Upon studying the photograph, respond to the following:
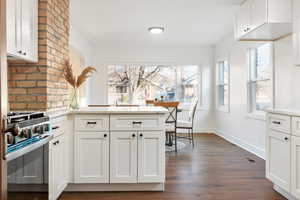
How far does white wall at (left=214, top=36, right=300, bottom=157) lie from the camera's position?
3.35m

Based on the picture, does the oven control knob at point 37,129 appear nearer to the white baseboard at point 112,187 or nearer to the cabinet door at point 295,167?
the white baseboard at point 112,187

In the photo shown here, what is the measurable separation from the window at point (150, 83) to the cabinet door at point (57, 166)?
451 centimetres

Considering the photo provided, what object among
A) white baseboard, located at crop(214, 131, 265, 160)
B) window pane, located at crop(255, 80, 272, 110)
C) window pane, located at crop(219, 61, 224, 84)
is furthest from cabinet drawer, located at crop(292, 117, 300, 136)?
window pane, located at crop(219, 61, 224, 84)

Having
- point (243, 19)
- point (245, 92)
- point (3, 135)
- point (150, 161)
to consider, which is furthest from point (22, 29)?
point (245, 92)

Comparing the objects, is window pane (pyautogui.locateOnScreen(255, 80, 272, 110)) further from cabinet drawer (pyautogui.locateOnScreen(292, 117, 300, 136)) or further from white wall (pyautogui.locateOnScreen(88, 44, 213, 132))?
white wall (pyautogui.locateOnScreen(88, 44, 213, 132))

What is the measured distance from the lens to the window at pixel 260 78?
3.95 m

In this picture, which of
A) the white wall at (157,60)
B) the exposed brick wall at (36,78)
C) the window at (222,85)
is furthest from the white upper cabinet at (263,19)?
the white wall at (157,60)

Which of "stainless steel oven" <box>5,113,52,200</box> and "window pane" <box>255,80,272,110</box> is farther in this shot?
"window pane" <box>255,80,272,110</box>

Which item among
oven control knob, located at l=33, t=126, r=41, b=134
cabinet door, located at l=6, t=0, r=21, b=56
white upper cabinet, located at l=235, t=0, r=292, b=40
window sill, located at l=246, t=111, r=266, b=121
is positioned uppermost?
white upper cabinet, located at l=235, t=0, r=292, b=40

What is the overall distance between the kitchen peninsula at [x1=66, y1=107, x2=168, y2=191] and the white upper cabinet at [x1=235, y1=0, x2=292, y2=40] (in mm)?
1640

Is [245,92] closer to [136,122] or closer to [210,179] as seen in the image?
[210,179]

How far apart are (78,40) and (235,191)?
4302 mm

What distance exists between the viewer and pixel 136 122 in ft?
8.56

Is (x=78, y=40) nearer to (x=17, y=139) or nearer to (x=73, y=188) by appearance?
(x=73, y=188)
